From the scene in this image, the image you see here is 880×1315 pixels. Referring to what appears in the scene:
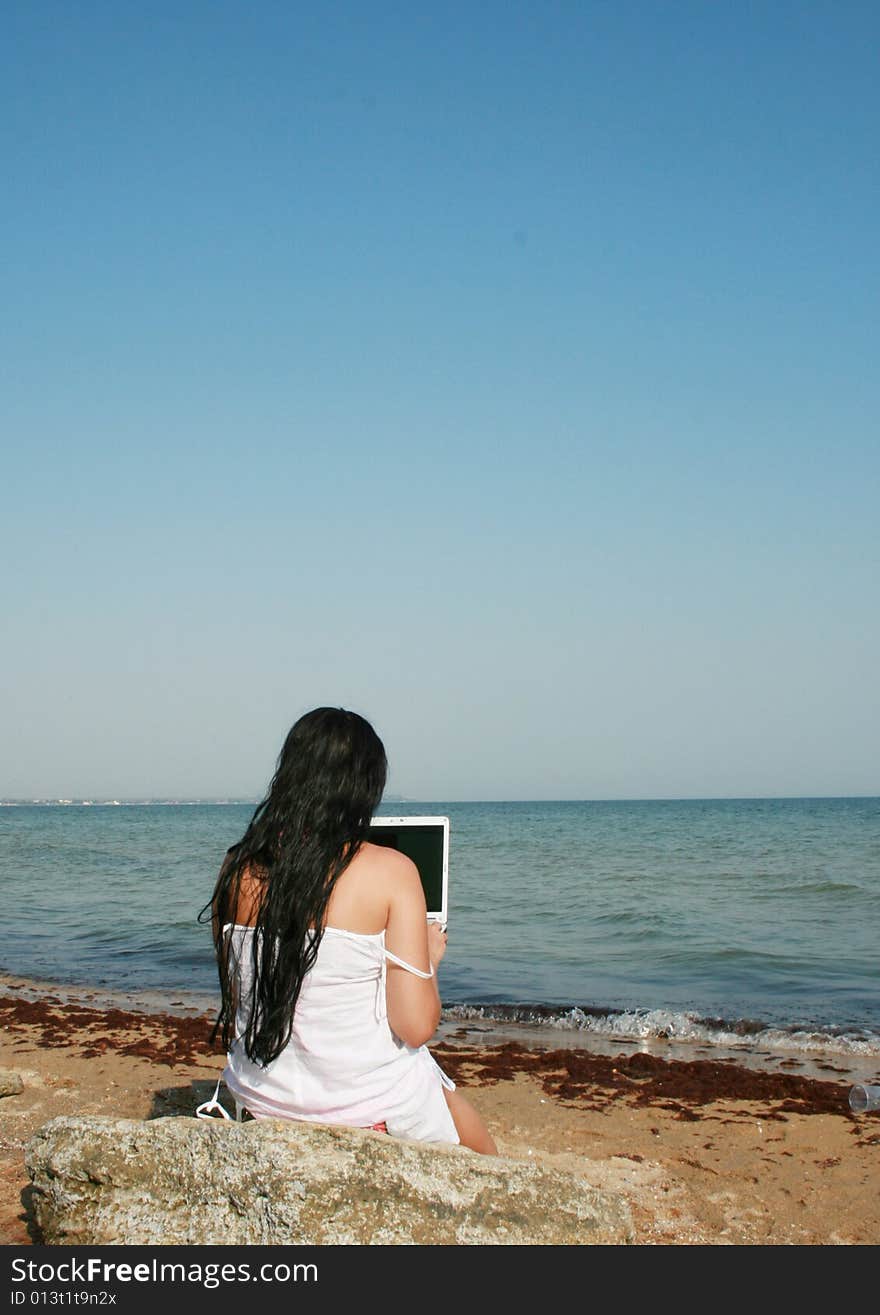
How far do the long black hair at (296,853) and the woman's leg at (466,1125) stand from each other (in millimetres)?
732

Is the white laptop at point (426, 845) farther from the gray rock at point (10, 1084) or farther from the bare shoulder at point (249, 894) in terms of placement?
the gray rock at point (10, 1084)

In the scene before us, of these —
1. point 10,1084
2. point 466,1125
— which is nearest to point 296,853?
point 466,1125

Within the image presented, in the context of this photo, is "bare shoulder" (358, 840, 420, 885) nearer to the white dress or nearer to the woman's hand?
the white dress

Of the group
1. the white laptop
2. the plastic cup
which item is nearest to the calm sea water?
the plastic cup

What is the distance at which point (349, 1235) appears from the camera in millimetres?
3121

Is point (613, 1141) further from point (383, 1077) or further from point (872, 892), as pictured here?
point (872, 892)

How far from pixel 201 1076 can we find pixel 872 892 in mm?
15699

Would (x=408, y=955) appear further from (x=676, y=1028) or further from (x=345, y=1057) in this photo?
(x=676, y=1028)

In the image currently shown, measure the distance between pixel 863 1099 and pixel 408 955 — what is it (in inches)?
201

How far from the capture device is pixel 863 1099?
23.0 ft

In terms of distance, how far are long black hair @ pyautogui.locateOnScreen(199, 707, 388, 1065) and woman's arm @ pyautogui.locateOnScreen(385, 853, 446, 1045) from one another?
0.20 m
